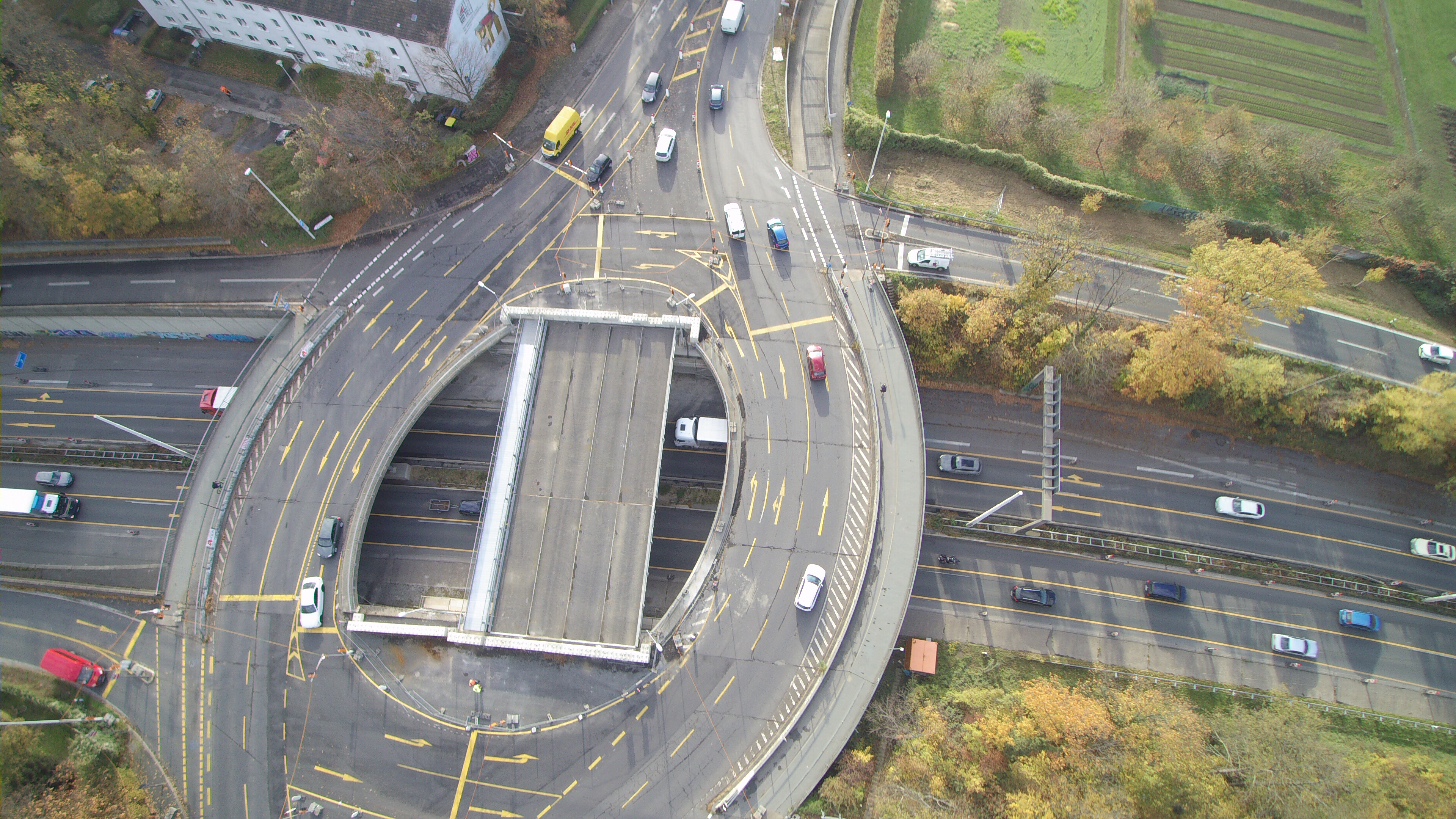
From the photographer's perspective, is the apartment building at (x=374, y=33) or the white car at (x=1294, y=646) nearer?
the white car at (x=1294, y=646)

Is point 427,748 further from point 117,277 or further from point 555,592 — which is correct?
point 117,277

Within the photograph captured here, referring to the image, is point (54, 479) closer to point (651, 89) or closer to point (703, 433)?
point (703, 433)

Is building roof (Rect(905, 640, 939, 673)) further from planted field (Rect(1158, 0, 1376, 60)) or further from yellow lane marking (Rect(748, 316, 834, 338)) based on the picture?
planted field (Rect(1158, 0, 1376, 60))

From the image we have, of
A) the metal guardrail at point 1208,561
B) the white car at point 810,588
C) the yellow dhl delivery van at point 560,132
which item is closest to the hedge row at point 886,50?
the yellow dhl delivery van at point 560,132

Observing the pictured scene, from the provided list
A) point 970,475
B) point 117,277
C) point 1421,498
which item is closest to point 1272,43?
point 1421,498

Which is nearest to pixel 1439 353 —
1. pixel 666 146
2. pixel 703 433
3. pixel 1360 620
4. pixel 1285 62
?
pixel 1360 620

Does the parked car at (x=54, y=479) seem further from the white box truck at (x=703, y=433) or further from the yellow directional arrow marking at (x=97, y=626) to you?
the white box truck at (x=703, y=433)
